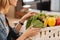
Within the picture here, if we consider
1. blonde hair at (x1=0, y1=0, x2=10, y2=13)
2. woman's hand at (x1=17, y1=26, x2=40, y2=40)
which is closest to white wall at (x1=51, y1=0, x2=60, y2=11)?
blonde hair at (x1=0, y1=0, x2=10, y2=13)

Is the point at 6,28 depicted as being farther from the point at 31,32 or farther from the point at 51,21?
the point at 51,21

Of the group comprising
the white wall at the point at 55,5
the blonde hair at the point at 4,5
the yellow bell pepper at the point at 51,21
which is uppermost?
the blonde hair at the point at 4,5

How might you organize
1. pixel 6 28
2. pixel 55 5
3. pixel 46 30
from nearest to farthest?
pixel 46 30 → pixel 6 28 → pixel 55 5

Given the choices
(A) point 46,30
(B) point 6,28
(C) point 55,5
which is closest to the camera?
(A) point 46,30

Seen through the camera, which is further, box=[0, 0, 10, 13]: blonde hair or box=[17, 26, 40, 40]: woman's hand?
box=[0, 0, 10, 13]: blonde hair

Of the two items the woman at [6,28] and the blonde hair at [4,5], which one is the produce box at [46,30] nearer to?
the woman at [6,28]

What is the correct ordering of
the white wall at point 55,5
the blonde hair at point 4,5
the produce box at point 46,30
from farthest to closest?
the white wall at point 55,5 → the blonde hair at point 4,5 → the produce box at point 46,30

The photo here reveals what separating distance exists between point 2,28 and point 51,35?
1.19 feet

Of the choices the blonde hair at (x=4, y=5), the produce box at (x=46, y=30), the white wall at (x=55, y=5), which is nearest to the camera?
the produce box at (x=46, y=30)

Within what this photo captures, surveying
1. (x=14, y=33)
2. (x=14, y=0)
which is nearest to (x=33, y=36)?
(x=14, y=0)

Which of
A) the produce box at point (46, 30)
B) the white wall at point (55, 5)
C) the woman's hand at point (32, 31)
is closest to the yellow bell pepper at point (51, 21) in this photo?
the produce box at point (46, 30)

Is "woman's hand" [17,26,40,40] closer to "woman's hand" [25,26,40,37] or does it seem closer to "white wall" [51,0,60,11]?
"woman's hand" [25,26,40,37]

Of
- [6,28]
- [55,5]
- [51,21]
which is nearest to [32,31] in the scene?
[51,21]

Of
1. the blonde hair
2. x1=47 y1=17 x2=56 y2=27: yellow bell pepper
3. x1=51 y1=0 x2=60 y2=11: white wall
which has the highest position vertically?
the blonde hair
